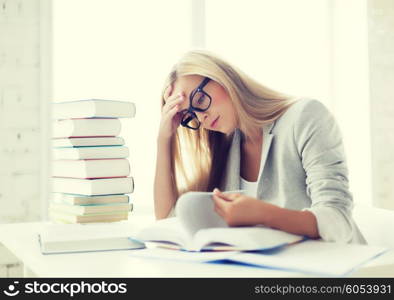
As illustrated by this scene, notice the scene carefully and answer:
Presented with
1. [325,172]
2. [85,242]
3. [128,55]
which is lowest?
[85,242]

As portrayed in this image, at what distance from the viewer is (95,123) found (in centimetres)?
138

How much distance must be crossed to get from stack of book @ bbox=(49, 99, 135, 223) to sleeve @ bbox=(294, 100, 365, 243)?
473mm

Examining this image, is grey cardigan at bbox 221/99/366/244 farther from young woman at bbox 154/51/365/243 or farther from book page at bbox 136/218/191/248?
book page at bbox 136/218/191/248

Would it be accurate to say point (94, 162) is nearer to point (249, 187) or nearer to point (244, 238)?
point (249, 187)

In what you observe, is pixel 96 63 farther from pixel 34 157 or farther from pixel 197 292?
pixel 197 292

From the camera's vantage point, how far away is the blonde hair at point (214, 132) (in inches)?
53.9

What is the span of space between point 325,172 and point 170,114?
505mm

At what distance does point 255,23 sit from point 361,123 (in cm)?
80

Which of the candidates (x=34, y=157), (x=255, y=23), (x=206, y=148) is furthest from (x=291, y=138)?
(x=255, y=23)

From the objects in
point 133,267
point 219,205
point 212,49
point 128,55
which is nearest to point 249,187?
point 219,205

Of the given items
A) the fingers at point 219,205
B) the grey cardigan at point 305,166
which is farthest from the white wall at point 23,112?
the fingers at point 219,205

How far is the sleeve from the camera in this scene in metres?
0.98

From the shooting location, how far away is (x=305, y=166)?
1230mm

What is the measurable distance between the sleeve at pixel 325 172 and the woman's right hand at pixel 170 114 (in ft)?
1.08
